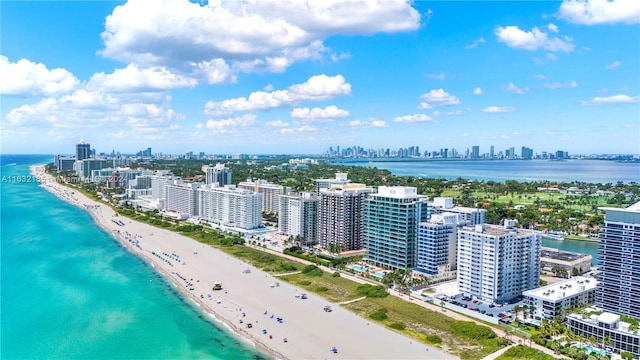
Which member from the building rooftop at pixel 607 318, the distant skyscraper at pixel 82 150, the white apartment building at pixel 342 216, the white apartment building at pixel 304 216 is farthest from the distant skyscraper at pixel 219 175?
the distant skyscraper at pixel 82 150

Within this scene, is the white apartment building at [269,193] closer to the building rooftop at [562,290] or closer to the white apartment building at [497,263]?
the white apartment building at [497,263]

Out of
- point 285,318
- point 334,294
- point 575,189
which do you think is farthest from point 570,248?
point 575,189

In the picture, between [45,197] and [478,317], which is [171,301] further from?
[45,197]

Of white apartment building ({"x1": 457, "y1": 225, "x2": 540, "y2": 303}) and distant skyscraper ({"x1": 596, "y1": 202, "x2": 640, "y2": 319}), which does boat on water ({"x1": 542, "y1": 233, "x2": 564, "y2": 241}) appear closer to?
white apartment building ({"x1": 457, "y1": 225, "x2": 540, "y2": 303})

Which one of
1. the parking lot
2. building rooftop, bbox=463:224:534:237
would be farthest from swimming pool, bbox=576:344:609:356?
Answer: building rooftop, bbox=463:224:534:237

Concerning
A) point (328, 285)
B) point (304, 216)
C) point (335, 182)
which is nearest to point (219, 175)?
point (335, 182)

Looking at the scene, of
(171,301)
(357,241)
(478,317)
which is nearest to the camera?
(478,317)
